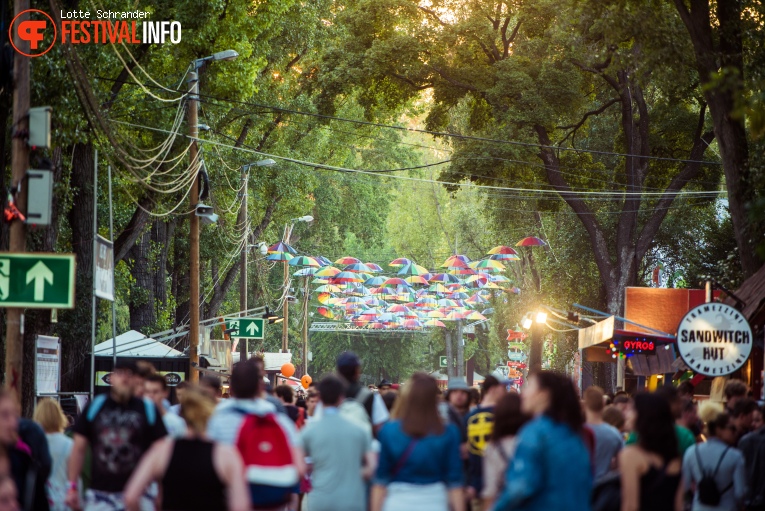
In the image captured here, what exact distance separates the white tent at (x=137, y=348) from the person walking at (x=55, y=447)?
673 inches

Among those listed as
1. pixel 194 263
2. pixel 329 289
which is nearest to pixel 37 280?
pixel 194 263

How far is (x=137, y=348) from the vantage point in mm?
27328

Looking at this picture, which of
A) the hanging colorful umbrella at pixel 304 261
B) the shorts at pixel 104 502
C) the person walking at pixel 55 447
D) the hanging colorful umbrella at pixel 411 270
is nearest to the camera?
the shorts at pixel 104 502

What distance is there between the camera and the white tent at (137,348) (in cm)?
2671

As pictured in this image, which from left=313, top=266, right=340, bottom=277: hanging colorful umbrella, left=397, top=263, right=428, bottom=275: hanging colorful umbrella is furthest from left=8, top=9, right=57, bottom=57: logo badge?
left=397, top=263, right=428, bottom=275: hanging colorful umbrella

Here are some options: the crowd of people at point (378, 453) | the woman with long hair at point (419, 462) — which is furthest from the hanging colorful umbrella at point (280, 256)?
the woman with long hair at point (419, 462)

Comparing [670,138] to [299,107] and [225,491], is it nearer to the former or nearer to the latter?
[299,107]

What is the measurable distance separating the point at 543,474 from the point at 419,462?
129cm

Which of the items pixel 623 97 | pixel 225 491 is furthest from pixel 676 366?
pixel 225 491

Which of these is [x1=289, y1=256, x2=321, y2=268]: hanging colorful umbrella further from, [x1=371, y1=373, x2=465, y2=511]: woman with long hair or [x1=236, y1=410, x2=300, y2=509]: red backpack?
[x1=236, y1=410, x2=300, y2=509]: red backpack

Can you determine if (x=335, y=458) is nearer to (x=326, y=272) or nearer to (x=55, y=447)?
(x=55, y=447)

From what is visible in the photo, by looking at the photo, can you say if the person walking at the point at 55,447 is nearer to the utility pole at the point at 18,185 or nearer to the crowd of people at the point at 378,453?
the crowd of people at the point at 378,453

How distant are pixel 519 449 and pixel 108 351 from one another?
22.2m

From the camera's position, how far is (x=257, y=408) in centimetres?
680
